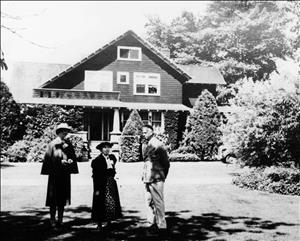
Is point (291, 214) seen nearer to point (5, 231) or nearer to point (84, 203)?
point (84, 203)

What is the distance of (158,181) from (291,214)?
3.46 m

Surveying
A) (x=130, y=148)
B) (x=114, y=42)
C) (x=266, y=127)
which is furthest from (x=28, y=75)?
(x=266, y=127)

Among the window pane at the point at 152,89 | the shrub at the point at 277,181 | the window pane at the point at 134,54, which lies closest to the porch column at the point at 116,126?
the window pane at the point at 152,89

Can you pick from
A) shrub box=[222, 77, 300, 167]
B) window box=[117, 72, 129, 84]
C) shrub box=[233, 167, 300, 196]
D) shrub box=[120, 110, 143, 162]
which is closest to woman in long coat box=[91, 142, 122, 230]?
shrub box=[233, 167, 300, 196]

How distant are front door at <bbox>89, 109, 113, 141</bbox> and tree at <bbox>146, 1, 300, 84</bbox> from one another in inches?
697

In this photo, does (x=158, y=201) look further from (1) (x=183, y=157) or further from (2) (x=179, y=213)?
(1) (x=183, y=157)

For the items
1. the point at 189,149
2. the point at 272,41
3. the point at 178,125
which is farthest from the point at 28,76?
the point at 272,41

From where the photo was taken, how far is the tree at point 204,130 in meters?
25.4

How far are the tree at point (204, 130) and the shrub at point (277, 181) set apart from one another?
40.9 feet

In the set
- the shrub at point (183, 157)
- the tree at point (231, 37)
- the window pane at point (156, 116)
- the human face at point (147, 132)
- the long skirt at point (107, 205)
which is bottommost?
the long skirt at point (107, 205)

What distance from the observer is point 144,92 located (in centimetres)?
3002

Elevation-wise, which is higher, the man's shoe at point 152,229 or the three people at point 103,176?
the three people at point 103,176

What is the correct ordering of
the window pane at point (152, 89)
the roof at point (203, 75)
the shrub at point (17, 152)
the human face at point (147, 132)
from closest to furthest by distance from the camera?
the human face at point (147, 132) → the shrub at point (17, 152) → the window pane at point (152, 89) → the roof at point (203, 75)

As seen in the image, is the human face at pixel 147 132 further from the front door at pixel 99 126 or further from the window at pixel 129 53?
the window at pixel 129 53
